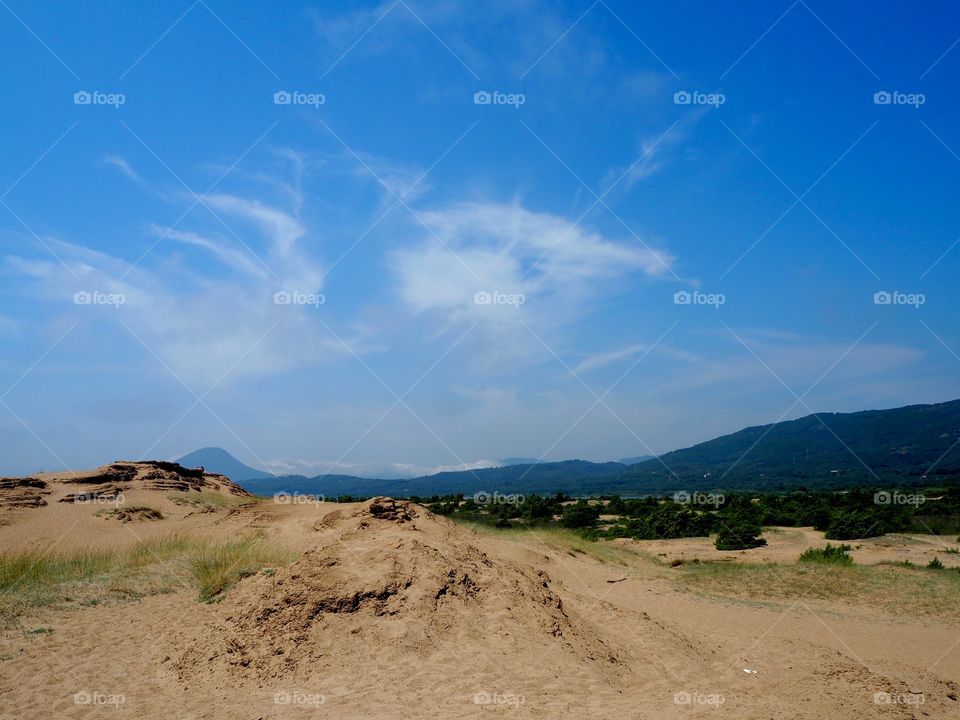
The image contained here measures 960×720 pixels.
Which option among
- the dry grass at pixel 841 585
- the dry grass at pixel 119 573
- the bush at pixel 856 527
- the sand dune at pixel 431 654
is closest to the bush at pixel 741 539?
the bush at pixel 856 527

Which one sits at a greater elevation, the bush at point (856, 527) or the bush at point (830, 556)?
the bush at point (830, 556)

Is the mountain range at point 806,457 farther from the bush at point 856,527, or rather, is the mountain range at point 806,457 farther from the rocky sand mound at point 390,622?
the rocky sand mound at point 390,622

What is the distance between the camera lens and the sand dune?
7.48 m

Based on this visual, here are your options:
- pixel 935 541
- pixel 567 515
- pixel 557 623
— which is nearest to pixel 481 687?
pixel 557 623

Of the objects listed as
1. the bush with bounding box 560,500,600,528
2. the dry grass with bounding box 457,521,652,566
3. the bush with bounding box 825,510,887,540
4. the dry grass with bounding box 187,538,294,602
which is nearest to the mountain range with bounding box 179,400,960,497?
the bush with bounding box 560,500,600,528

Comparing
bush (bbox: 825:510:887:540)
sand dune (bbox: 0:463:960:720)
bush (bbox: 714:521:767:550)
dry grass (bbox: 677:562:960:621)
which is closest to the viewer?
sand dune (bbox: 0:463:960:720)

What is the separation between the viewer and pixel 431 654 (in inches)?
341

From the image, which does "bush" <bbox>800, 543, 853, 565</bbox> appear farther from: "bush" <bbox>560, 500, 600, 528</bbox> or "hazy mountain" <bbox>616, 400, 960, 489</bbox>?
"hazy mountain" <bbox>616, 400, 960, 489</bbox>

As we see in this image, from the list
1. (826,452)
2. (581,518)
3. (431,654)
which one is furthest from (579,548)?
(826,452)

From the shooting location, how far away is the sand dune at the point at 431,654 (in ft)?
24.6

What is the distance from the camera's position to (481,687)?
7832 mm

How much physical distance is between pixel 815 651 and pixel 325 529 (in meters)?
11.4

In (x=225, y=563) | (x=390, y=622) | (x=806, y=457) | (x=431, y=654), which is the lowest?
(x=806, y=457)

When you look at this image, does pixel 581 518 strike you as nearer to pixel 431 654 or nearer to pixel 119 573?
pixel 119 573
